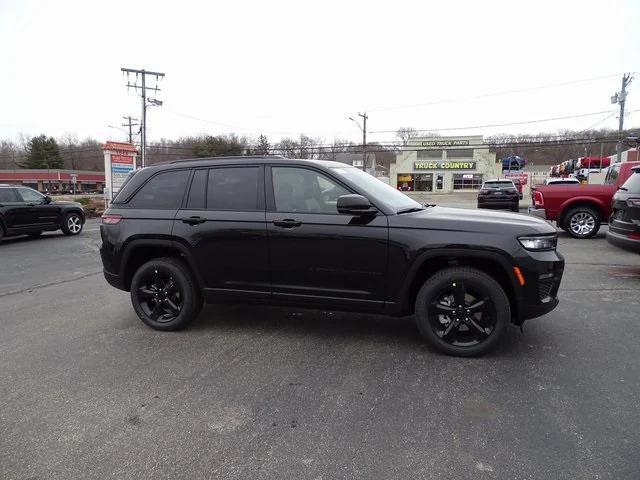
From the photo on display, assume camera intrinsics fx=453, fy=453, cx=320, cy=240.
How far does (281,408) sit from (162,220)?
98.4 inches

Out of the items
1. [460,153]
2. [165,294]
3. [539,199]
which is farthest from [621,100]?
[165,294]

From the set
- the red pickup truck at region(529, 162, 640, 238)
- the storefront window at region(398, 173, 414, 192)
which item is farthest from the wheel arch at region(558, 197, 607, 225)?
the storefront window at region(398, 173, 414, 192)

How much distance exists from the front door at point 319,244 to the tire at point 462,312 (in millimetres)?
436

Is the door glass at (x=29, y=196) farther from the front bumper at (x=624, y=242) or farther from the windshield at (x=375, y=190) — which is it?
the front bumper at (x=624, y=242)

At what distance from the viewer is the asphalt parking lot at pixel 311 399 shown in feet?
8.42

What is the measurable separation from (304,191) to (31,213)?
12.1m

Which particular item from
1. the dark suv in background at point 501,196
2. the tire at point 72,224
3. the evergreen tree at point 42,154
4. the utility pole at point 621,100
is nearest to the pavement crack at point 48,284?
the tire at point 72,224

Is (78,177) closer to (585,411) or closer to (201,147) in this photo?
(201,147)

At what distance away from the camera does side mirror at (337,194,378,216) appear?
12.9 feet

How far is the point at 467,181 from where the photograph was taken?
199ft

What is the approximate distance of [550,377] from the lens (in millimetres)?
3564

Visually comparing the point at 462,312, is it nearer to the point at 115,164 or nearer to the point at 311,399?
the point at 311,399

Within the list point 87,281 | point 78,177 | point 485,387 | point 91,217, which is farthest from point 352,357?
point 78,177

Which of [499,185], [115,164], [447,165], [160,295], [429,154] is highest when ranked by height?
[429,154]
